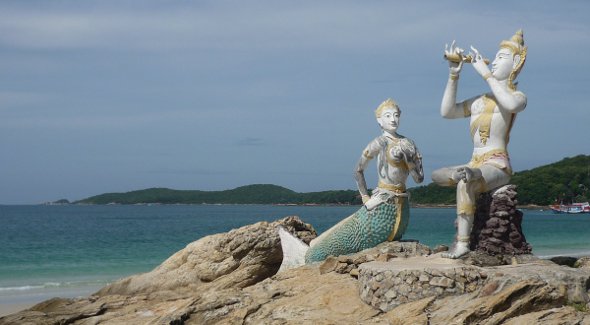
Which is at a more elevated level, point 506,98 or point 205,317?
point 506,98

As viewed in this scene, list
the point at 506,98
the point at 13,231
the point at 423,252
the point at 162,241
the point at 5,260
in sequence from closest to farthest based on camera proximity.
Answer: the point at 506,98 < the point at 423,252 < the point at 5,260 < the point at 162,241 < the point at 13,231

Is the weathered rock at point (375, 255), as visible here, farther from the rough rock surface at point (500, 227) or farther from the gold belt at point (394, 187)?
the rough rock surface at point (500, 227)

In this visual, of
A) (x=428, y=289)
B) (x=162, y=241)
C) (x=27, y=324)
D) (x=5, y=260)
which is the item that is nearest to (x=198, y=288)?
(x=27, y=324)

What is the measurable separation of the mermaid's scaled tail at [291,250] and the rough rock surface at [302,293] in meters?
0.37

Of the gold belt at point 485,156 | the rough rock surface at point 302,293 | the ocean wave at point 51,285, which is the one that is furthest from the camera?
the ocean wave at point 51,285

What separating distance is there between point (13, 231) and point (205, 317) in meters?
43.6

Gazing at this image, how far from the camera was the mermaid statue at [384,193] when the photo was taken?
1045 centimetres

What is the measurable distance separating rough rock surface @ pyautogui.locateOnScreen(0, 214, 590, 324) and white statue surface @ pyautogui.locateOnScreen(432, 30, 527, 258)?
0.71m

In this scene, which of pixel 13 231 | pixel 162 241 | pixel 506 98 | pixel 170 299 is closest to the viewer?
pixel 506 98

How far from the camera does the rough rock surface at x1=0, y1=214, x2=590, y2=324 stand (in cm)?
813

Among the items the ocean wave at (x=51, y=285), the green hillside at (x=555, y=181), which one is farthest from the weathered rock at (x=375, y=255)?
the green hillside at (x=555, y=181)

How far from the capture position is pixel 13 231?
50.4 metres

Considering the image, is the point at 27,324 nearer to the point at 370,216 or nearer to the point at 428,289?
the point at 370,216

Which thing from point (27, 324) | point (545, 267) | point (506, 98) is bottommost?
point (27, 324)
